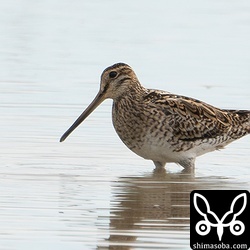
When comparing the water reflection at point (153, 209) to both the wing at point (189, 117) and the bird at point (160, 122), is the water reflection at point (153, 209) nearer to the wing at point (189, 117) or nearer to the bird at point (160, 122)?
A: the bird at point (160, 122)

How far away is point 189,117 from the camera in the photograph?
52.8 ft

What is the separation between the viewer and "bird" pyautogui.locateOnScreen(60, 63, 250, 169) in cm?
1554

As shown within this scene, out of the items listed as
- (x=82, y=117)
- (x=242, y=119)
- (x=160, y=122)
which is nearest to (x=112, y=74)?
(x=82, y=117)

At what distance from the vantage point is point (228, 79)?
20.6m

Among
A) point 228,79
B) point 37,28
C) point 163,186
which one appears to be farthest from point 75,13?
point 163,186

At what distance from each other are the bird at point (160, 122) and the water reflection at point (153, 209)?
1.01 ft

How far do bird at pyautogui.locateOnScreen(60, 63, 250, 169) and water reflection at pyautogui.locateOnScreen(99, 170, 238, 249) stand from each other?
12.1 inches

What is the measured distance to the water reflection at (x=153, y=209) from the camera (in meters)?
12.0

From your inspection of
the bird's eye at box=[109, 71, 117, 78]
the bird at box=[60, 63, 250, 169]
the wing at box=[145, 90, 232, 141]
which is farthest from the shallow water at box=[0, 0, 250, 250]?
the bird's eye at box=[109, 71, 117, 78]

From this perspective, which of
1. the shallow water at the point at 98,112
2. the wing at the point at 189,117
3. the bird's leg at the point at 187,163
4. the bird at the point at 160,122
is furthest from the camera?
the wing at the point at 189,117

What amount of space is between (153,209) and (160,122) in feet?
7.68

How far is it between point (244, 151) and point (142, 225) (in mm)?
4522

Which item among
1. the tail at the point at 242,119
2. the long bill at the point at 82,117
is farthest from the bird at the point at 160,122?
the tail at the point at 242,119

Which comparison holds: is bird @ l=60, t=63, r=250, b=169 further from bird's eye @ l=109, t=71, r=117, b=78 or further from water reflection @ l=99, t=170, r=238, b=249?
water reflection @ l=99, t=170, r=238, b=249
